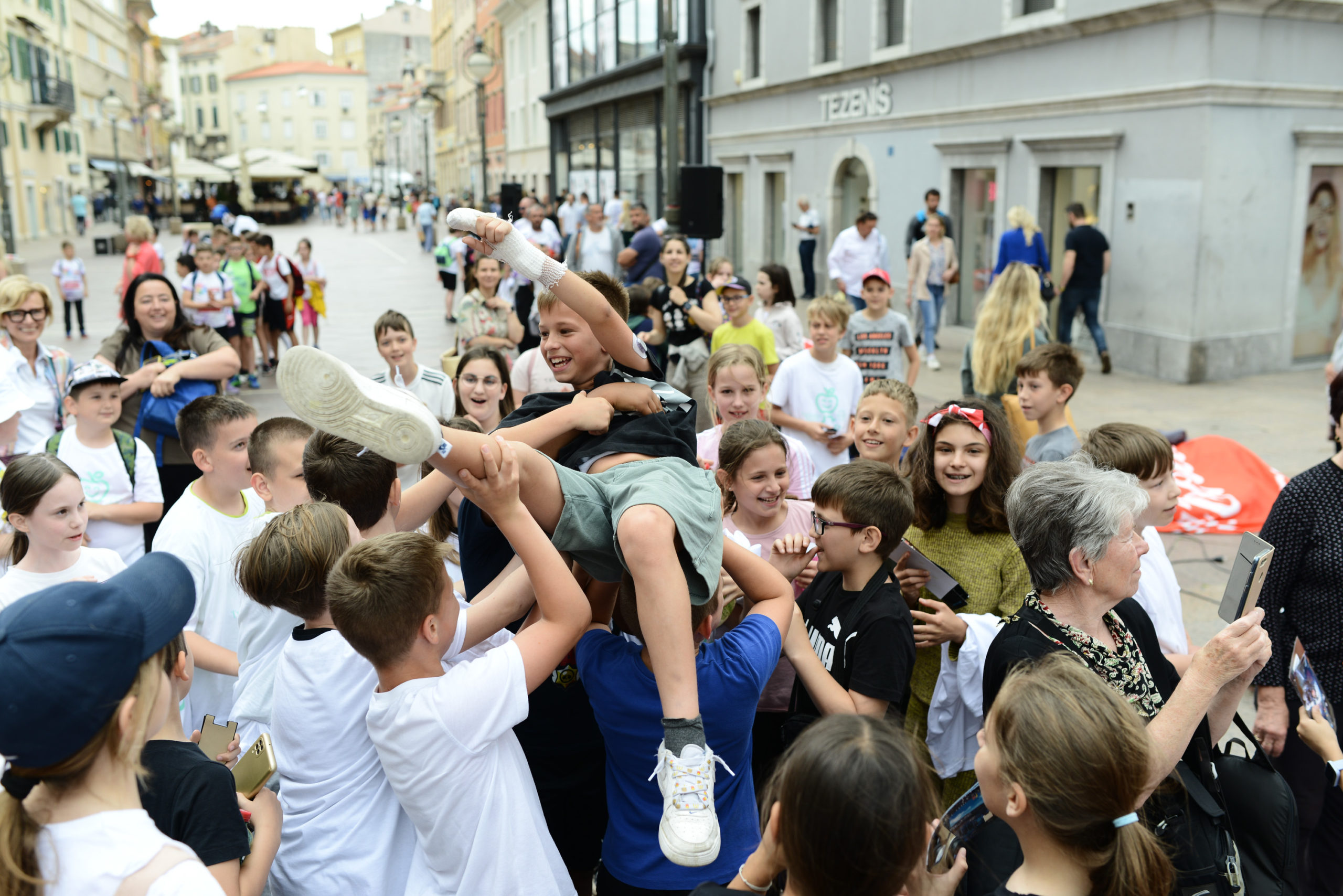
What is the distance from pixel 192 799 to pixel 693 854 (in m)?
1.03

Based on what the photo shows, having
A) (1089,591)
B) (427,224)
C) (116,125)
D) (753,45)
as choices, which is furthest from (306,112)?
(1089,591)

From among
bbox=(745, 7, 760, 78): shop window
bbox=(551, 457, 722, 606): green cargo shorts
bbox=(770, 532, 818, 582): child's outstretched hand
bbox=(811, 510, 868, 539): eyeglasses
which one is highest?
bbox=(745, 7, 760, 78): shop window

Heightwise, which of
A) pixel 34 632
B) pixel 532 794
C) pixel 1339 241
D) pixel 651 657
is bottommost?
pixel 532 794

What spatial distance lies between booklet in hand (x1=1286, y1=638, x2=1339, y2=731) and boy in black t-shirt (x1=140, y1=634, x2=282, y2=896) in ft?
10.5

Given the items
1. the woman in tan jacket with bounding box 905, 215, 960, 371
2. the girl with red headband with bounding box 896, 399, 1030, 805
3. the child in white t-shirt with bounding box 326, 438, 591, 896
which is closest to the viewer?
the child in white t-shirt with bounding box 326, 438, 591, 896

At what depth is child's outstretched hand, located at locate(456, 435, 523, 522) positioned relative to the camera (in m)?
2.19

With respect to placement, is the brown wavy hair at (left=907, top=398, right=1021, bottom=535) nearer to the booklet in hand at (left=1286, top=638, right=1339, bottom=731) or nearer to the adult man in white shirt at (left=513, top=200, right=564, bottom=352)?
the booklet in hand at (left=1286, top=638, right=1339, bottom=731)

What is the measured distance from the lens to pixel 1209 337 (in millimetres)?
11766

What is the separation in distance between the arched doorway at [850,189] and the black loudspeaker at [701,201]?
7580mm

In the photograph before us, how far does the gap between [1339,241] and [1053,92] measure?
413cm

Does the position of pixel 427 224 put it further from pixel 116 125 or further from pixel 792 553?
pixel 792 553

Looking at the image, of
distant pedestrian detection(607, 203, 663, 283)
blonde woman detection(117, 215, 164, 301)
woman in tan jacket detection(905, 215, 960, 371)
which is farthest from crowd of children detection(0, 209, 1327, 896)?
blonde woman detection(117, 215, 164, 301)

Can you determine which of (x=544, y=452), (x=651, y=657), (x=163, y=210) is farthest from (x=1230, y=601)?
(x=163, y=210)

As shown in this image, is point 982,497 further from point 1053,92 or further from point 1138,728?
point 1053,92
